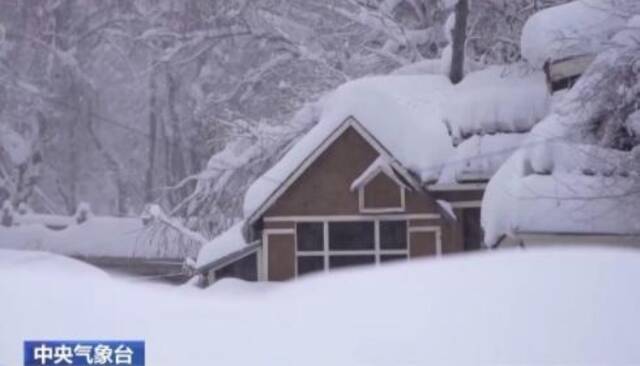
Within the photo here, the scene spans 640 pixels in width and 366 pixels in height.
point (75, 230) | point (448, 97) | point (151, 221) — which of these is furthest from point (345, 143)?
point (75, 230)

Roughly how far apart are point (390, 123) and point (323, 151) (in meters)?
0.22

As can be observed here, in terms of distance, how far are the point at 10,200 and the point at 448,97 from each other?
1.39 meters

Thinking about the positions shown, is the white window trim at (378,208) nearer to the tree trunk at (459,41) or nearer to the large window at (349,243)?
the large window at (349,243)

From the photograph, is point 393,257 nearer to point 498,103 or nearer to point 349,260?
point 349,260

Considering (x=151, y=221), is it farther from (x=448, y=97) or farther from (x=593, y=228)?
(x=593, y=228)

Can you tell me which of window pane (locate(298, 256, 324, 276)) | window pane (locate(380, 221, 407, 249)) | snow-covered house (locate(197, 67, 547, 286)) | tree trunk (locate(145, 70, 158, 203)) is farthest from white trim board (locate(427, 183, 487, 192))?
tree trunk (locate(145, 70, 158, 203))

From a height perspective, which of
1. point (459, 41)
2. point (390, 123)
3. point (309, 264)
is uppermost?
point (459, 41)

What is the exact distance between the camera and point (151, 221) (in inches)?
144

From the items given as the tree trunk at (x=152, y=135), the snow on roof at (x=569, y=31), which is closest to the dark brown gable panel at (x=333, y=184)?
the tree trunk at (x=152, y=135)

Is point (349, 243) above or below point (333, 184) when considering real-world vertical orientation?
below

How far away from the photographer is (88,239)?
364cm

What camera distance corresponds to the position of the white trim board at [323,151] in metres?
3.51

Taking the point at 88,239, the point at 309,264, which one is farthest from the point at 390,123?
the point at 88,239

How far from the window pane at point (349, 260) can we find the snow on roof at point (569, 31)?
30.5 inches
